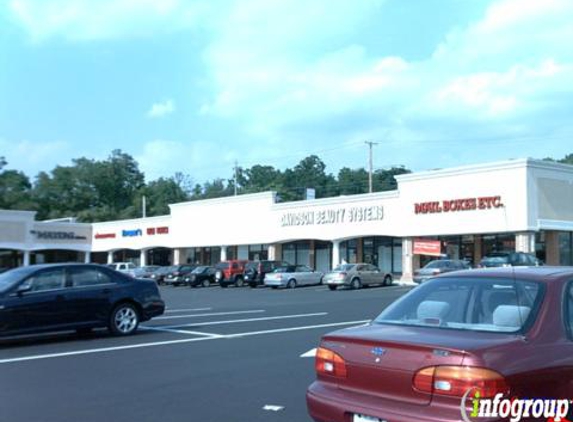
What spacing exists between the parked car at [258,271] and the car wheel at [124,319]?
2732 cm

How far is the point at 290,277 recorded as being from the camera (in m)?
40.6

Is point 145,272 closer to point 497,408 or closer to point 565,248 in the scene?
point 565,248

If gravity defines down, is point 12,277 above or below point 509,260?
below

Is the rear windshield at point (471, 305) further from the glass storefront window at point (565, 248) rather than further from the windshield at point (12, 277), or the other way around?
the glass storefront window at point (565, 248)

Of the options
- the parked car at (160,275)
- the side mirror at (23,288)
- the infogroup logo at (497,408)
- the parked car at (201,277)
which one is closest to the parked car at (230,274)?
the parked car at (201,277)

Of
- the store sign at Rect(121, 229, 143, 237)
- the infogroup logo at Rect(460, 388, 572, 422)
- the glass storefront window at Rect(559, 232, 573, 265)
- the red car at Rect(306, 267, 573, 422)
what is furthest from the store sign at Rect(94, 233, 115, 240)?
the infogroup logo at Rect(460, 388, 572, 422)

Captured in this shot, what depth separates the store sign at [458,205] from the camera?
126 ft

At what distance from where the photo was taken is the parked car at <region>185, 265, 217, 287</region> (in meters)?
46.7

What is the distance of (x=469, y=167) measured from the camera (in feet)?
130

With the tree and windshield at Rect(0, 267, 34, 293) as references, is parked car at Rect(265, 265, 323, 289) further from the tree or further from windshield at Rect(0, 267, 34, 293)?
the tree

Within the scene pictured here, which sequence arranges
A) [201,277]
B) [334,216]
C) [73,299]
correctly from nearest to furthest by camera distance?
[73,299] < [201,277] < [334,216]

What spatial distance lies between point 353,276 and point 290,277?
4.40 metres

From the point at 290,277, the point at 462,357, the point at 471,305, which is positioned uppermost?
the point at 471,305

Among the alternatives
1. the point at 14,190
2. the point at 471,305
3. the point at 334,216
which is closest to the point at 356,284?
the point at 334,216
